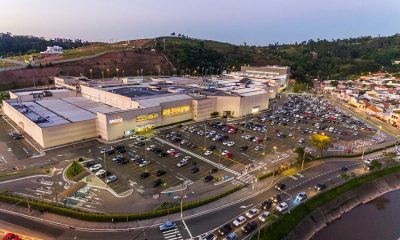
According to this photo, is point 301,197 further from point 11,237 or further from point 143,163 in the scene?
point 11,237

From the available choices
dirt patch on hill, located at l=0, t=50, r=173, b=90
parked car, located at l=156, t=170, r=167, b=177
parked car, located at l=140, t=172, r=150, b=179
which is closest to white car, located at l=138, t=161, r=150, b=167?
parked car, located at l=140, t=172, r=150, b=179

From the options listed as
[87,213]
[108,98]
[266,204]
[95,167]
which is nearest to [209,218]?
[266,204]

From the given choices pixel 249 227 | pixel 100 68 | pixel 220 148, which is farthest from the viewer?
pixel 100 68

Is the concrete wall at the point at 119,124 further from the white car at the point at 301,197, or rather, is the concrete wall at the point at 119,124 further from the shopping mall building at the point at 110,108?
the white car at the point at 301,197

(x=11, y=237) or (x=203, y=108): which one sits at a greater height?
(x=203, y=108)

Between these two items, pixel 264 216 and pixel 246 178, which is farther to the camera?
pixel 246 178

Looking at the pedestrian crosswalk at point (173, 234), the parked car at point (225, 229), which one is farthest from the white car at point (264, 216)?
the pedestrian crosswalk at point (173, 234)

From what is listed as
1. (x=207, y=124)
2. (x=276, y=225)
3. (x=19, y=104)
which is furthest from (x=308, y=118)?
(x=19, y=104)
